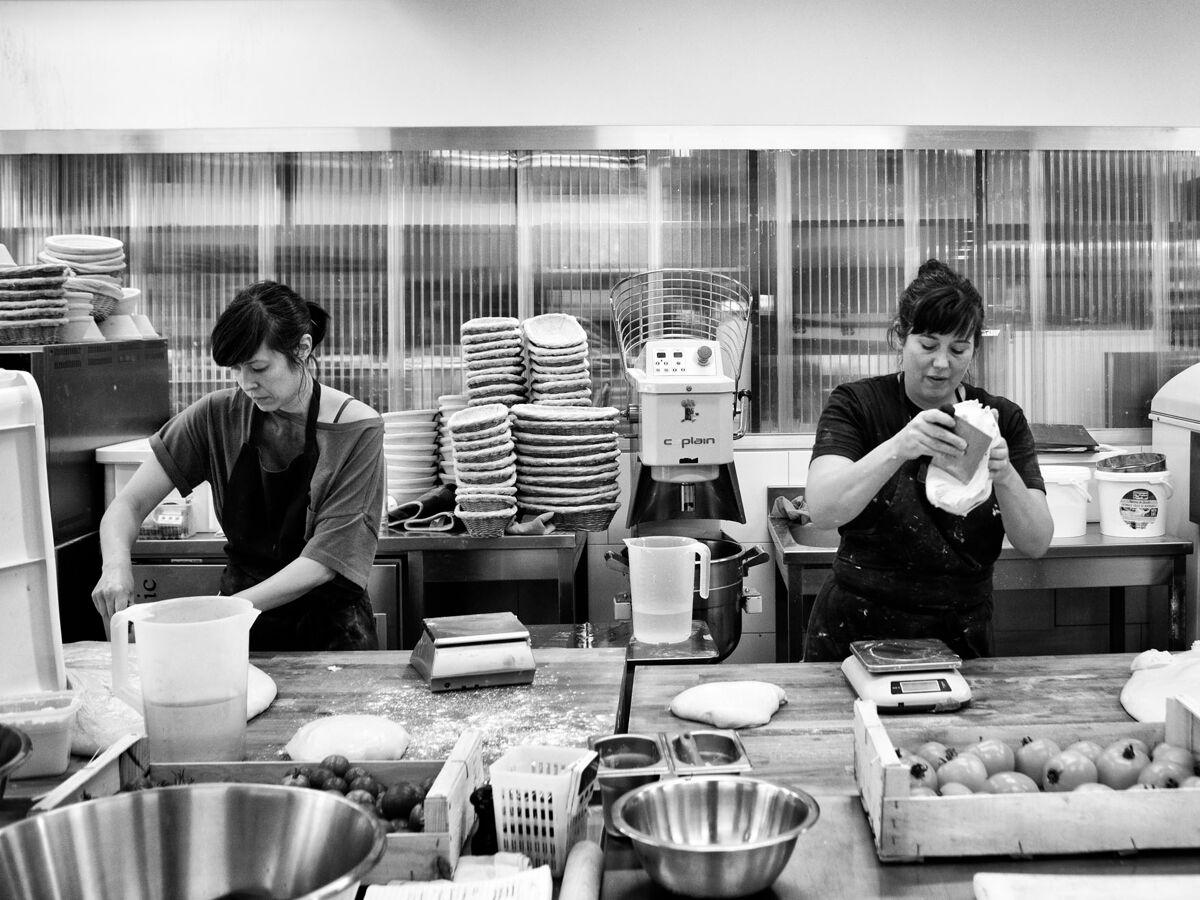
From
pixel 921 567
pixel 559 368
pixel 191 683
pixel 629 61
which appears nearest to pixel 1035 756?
pixel 921 567

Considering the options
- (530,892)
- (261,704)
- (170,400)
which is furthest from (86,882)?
(170,400)

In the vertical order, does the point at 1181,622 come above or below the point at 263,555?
below

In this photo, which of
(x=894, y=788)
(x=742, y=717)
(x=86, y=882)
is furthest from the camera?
(x=742, y=717)

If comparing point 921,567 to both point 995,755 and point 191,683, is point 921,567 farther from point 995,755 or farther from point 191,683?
point 191,683

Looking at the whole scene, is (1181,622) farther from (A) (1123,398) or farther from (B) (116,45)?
(B) (116,45)

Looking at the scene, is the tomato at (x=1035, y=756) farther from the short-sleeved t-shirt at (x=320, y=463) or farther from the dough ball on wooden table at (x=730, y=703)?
the short-sleeved t-shirt at (x=320, y=463)

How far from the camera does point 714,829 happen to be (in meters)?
1.52

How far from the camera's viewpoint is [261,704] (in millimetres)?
2193

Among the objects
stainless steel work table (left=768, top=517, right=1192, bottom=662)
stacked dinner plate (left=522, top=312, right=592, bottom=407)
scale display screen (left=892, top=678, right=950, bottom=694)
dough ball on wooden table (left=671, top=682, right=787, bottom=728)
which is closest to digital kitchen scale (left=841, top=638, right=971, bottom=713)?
scale display screen (left=892, top=678, right=950, bottom=694)

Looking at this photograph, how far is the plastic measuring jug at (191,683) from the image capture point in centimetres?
185

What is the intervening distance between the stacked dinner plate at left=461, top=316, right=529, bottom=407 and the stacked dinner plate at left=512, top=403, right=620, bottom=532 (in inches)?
A: 5.8

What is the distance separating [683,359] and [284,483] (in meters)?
1.50

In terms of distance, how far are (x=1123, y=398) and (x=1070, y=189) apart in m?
0.91

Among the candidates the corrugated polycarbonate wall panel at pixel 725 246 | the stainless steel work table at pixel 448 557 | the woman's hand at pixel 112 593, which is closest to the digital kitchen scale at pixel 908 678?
the woman's hand at pixel 112 593
